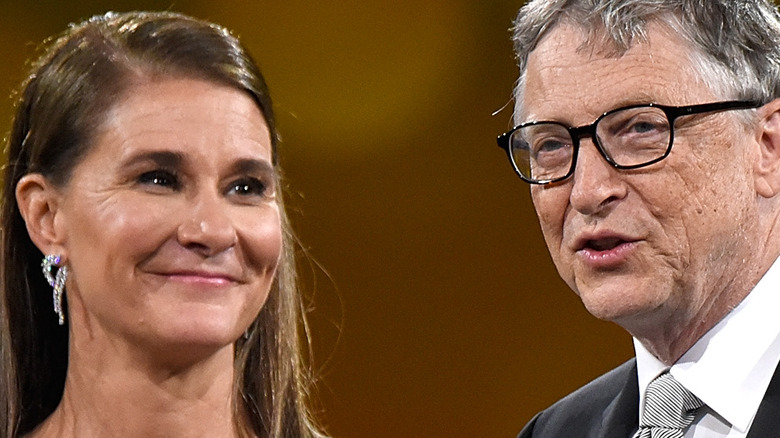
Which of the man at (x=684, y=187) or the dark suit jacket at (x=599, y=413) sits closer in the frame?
the man at (x=684, y=187)

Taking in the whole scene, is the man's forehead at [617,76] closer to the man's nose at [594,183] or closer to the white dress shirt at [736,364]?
the man's nose at [594,183]

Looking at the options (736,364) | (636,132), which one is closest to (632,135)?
(636,132)

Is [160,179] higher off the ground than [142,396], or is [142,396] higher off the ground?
[160,179]

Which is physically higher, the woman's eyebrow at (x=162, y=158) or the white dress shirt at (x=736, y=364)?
the woman's eyebrow at (x=162, y=158)

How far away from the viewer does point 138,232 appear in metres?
1.93

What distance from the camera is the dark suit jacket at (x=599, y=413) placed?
215 centimetres

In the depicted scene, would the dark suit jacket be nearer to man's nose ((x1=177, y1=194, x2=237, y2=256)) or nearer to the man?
the man

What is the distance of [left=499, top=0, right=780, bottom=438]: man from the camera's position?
1.92 meters

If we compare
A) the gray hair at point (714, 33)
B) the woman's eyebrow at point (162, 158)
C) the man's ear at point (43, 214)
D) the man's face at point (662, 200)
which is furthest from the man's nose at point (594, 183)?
the man's ear at point (43, 214)

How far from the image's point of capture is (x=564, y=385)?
11.9 ft

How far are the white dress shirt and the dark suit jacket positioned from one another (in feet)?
0.60

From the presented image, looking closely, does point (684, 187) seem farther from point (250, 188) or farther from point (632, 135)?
point (250, 188)

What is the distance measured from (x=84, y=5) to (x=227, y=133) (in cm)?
161

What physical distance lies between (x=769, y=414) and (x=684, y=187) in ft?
1.28
